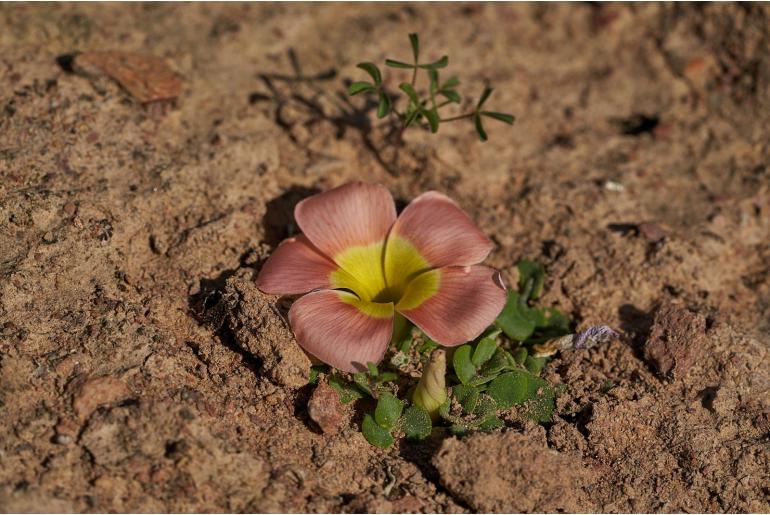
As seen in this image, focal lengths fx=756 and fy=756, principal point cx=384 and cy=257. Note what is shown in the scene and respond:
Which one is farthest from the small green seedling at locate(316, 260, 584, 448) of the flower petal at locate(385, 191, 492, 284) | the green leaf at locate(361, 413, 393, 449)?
the flower petal at locate(385, 191, 492, 284)

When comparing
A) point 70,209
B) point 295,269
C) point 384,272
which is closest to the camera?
point 295,269

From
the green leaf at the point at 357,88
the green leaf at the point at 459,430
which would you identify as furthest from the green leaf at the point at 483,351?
the green leaf at the point at 357,88

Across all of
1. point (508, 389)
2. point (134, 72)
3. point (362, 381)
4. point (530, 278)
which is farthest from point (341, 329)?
point (134, 72)

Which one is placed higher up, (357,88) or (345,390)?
(357,88)

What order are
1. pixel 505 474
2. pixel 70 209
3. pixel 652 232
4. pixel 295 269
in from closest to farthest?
1. pixel 505 474
2. pixel 295 269
3. pixel 70 209
4. pixel 652 232

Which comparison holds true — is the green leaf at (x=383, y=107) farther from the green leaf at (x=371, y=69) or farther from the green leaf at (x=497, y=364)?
the green leaf at (x=497, y=364)

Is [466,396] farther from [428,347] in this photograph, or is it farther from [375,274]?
[375,274]
